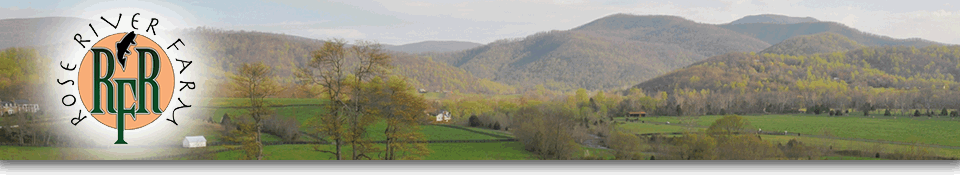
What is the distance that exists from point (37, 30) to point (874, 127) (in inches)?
1585

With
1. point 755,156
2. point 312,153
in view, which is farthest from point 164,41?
point 755,156

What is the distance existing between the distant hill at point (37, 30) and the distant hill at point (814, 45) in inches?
4523

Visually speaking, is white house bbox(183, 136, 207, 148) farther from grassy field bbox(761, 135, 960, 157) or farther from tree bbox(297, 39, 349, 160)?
grassy field bbox(761, 135, 960, 157)

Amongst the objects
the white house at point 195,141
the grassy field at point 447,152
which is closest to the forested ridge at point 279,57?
the grassy field at point 447,152

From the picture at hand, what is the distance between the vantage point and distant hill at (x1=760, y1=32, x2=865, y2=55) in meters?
115

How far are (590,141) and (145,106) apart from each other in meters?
21.6

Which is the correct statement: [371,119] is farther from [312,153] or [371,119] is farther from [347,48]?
[312,153]

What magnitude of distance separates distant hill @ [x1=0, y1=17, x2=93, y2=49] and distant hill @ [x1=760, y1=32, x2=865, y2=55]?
114888 mm

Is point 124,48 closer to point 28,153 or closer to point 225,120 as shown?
point 28,153

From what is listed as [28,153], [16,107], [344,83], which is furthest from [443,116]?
[28,153]

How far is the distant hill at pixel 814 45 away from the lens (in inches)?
4510

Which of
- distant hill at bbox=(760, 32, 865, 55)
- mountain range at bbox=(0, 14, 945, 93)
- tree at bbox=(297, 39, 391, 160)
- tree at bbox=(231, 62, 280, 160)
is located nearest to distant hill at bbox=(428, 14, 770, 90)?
mountain range at bbox=(0, 14, 945, 93)

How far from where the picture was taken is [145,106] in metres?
12.3

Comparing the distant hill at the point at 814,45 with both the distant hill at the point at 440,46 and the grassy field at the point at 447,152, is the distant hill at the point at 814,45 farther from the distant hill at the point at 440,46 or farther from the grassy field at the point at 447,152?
the grassy field at the point at 447,152
